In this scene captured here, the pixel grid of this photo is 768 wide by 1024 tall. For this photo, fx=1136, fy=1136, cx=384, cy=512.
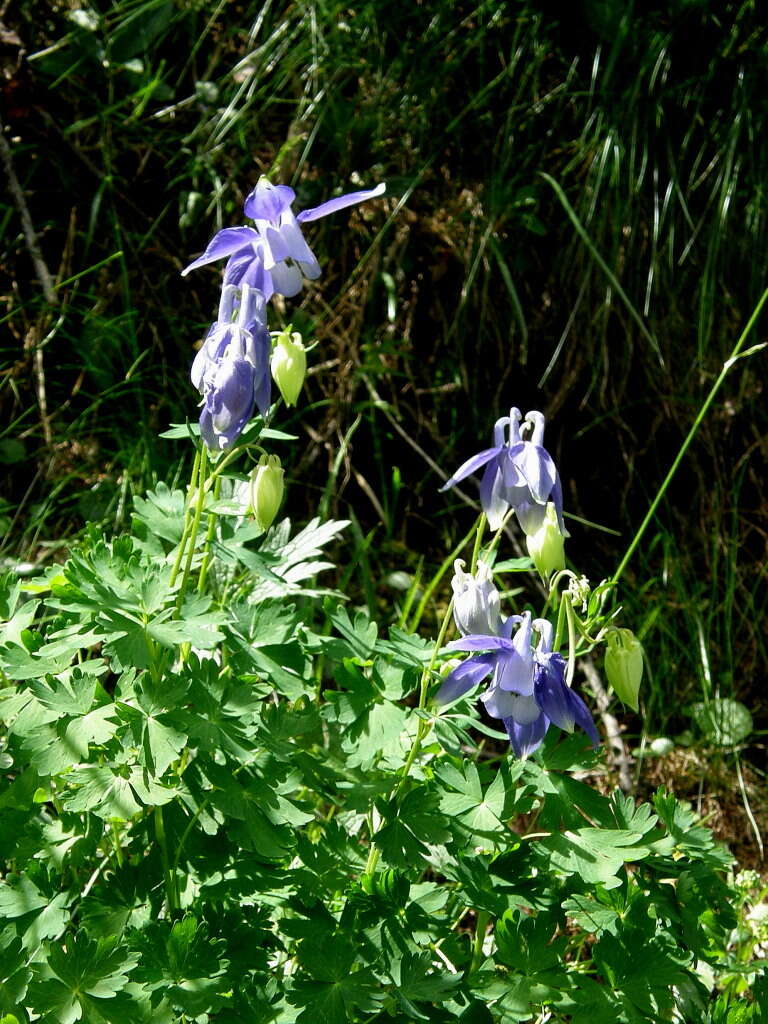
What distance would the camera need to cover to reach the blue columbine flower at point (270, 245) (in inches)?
64.7

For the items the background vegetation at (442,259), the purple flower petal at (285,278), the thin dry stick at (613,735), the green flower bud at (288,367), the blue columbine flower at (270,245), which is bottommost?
the thin dry stick at (613,735)

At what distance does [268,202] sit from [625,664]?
84 centimetres

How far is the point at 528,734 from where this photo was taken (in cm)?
159

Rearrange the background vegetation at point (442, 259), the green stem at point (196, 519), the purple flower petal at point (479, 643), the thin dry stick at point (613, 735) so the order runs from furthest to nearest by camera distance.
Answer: the background vegetation at point (442, 259), the thin dry stick at point (613, 735), the green stem at point (196, 519), the purple flower petal at point (479, 643)

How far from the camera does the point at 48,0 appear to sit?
11.0ft

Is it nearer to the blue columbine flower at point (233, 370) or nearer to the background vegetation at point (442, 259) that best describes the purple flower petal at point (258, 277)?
the blue columbine flower at point (233, 370)

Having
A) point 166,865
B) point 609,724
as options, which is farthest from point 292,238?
point 609,724

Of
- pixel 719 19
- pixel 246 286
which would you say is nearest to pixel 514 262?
pixel 719 19

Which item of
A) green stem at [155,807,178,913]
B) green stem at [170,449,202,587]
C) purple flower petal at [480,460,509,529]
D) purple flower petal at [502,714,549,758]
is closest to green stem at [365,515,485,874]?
purple flower petal at [480,460,509,529]

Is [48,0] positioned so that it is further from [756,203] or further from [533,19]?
[756,203]

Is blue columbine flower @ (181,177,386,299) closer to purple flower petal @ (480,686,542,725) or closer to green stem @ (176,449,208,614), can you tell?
green stem @ (176,449,208,614)

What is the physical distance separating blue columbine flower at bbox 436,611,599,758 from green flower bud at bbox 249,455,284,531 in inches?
13.0

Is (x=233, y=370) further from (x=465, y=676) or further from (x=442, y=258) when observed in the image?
(x=442, y=258)

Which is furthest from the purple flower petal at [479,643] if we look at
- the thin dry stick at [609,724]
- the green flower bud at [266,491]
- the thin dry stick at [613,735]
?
the thin dry stick at [613,735]
